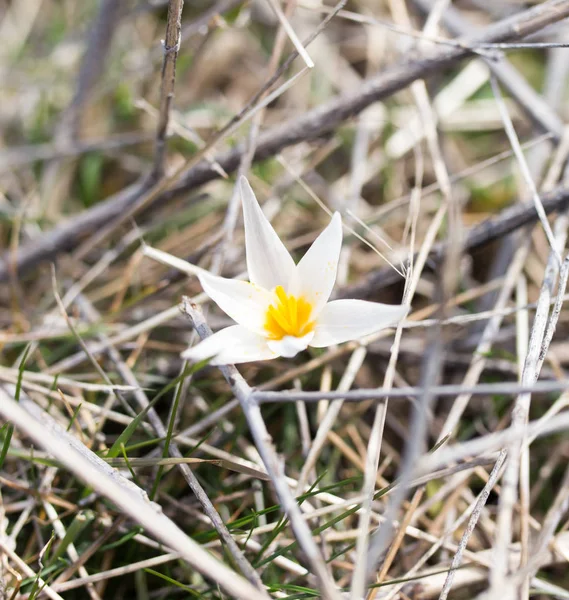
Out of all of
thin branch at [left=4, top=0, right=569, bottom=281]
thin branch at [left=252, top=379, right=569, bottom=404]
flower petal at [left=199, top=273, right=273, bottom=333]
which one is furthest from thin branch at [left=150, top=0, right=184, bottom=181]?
thin branch at [left=252, top=379, right=569, bottom=404]

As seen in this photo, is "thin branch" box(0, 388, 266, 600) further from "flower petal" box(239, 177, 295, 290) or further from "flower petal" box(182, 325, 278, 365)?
"flower petal" box(239, 177, 295, 290)

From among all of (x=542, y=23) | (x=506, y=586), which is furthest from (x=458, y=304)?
(x=506, y=586)

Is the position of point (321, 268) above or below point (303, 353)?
above

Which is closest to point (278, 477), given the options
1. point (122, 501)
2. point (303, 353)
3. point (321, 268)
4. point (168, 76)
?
point (122, 501)

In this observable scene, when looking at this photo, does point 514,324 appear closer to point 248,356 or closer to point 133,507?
point 248,356

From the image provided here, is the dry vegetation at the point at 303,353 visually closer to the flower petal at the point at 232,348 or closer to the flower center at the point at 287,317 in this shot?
the flower petal at the point at 232,348

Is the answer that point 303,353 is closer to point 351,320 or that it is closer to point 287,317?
point 287,317
